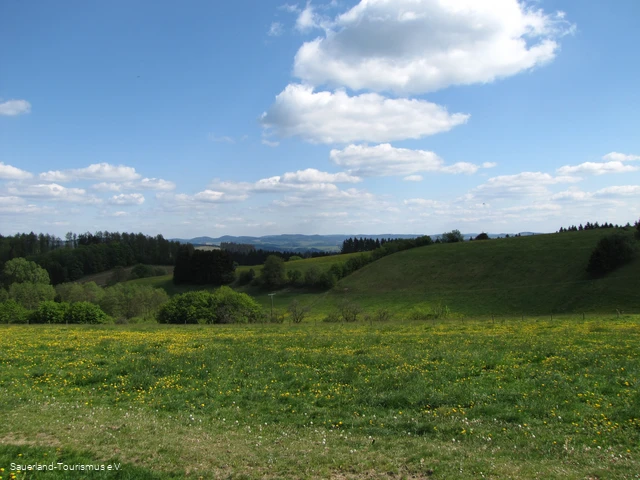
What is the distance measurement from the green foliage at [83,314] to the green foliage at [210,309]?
784 cm

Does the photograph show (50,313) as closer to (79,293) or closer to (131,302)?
(131,302)

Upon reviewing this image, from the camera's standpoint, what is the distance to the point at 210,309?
53031 mm

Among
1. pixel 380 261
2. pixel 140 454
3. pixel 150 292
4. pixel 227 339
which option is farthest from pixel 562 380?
pixel 380 261

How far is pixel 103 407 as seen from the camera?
11.7 metres

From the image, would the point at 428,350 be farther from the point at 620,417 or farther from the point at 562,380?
the point at 620,417

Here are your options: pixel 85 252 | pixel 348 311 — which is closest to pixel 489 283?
pixel 348 311

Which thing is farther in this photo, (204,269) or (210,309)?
(204,269)

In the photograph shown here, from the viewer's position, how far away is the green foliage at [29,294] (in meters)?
81.9

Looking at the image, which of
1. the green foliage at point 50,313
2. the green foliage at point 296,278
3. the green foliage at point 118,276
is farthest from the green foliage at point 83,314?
the green foliage at point 118,276

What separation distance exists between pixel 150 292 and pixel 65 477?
268 ft

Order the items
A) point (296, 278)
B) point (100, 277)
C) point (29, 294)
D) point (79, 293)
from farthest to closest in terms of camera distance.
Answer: point (100, 277) → point (296, 278) → point (79, 293) → point (29, 294)

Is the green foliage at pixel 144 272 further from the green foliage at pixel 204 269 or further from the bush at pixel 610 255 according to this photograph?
the bush at pixel 610 255

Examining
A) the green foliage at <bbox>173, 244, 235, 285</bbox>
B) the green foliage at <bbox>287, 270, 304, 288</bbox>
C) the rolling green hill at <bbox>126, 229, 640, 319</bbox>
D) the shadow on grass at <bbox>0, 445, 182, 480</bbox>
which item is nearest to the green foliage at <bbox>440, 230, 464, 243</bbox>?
the rolling green hill at <bbox>126, 229, 640, 319</bbox>

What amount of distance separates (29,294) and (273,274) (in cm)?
5437
